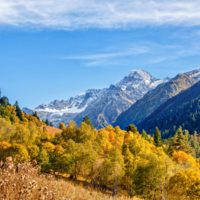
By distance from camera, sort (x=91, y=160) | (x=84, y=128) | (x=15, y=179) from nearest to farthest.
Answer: (x=15, y=179)
(x=91, y=160)
(x=84, y=128)

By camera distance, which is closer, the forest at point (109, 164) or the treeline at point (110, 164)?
the forest at point (109, 164)

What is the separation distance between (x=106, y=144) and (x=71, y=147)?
1674 cm

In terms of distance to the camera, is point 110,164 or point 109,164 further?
point 109,164

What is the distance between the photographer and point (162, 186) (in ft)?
141

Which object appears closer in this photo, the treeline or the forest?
the forest

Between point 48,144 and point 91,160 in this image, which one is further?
point 48,144

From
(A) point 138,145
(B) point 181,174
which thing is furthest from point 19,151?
(B) point 181,174

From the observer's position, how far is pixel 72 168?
194ft

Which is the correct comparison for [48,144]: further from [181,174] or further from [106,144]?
[181,174]

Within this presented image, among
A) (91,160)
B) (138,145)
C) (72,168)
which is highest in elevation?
(138,145)

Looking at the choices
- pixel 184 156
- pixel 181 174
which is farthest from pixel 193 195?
pixel 184 156

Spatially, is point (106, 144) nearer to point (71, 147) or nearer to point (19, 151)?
point (71, 147)

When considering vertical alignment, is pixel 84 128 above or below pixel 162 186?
above

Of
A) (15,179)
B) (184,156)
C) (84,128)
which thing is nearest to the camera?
(15,179)
